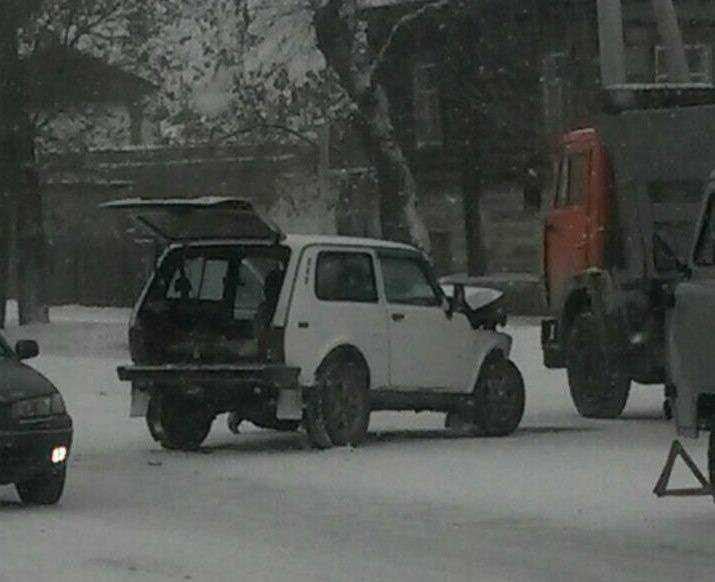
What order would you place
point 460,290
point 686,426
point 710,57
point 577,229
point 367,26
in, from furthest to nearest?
point 710,57
point 367,26
point 577,229
point 460,290
point 686,426

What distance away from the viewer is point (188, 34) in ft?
153

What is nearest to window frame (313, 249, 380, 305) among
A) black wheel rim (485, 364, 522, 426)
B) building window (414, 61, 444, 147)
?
black wheel rim (485, 364, 522, 426)

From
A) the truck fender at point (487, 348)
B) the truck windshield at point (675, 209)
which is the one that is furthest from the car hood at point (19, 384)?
the truck windshield at point (675, 209)

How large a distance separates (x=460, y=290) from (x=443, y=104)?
1238 inches

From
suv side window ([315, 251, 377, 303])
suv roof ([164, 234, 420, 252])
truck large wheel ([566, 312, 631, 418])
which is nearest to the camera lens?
suv roof ([164, 234, 420, 252])

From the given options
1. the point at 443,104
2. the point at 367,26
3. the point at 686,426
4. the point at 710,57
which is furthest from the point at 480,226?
the point at 686,426

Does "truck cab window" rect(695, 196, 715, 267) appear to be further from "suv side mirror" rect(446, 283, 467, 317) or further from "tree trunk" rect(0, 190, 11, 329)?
"tree trunk" rect(0, 190, 11, 329)

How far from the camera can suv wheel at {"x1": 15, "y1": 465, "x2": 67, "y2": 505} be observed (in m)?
15.6

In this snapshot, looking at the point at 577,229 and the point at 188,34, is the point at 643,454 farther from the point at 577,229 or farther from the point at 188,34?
the point at 188,34

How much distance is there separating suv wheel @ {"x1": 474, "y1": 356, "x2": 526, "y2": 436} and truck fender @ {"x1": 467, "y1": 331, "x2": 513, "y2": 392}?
0.18 ft

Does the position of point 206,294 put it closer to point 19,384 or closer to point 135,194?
point 19,384

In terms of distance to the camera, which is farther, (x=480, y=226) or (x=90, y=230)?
A: (x=90, y=230)

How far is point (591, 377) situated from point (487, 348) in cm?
266

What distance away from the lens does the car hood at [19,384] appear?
15203mm
